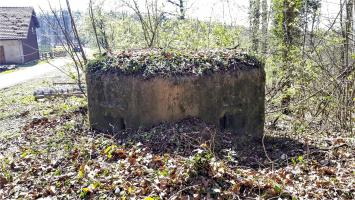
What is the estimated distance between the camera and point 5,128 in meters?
9.95

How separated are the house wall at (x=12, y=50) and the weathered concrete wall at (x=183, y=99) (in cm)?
2821

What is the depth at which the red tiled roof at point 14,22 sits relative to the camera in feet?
107

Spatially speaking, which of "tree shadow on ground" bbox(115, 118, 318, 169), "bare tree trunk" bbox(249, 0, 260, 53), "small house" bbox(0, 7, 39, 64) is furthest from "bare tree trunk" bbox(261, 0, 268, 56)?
"small house" bbox(0, 7, 39, 64)

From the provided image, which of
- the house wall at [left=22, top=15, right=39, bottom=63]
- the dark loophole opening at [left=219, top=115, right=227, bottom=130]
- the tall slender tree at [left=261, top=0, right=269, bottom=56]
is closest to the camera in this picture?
the dark loophole opening at [left=219, top=115, right=227, bottom=130]

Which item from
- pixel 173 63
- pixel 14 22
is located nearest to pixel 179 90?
pixel 173 63

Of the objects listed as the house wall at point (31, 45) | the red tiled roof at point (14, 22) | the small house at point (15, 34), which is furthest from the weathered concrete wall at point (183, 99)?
the house wall at point (31, 45)

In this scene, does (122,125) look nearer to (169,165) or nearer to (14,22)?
(169,165)

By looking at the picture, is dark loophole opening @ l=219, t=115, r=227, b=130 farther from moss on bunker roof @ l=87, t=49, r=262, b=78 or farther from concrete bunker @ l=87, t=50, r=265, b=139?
moss on bunker roof @ l=87, t=49, r=262, b=78

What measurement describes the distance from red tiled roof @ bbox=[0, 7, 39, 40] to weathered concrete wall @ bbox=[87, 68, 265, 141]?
2791cm

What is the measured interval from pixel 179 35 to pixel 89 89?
5.36 m

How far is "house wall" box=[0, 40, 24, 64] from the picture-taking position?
32.3 m

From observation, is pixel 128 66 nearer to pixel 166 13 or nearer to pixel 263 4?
pixel 166 13

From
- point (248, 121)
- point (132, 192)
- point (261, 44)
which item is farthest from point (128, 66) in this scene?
Result: point (261, 44)

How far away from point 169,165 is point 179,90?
2.30 m
